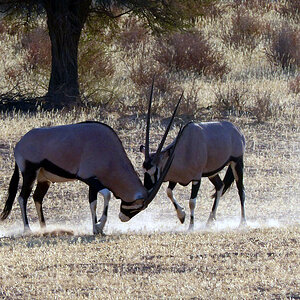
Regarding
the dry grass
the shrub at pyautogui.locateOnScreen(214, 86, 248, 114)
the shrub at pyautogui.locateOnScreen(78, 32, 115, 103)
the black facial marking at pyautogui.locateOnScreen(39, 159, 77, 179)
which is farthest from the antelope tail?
the shrub at pyautogui.locateOnScreen(78, 32, 115, 103)

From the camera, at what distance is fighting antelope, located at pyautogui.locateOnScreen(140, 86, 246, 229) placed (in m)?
9.45

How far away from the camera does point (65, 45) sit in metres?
18.0

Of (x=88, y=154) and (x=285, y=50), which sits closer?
(x=88, y=154)

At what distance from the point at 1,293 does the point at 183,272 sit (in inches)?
53.1

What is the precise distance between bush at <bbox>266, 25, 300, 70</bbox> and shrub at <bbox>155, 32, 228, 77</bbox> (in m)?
1.60

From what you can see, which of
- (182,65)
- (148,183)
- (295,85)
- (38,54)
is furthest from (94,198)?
(182,65)

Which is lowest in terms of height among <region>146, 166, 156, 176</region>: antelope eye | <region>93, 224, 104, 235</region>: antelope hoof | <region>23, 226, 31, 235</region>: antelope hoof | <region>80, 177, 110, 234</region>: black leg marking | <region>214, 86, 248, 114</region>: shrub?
<region>214, 86, 248, 114</region>: shrub

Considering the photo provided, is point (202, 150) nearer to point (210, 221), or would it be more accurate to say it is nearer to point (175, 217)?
point (210, 221)

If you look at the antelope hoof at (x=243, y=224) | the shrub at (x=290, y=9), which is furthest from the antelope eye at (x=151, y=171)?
the shrub at (x=290, y=9)

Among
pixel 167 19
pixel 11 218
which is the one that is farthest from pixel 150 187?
pixel 167 19

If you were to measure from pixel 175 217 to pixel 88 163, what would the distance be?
196cm

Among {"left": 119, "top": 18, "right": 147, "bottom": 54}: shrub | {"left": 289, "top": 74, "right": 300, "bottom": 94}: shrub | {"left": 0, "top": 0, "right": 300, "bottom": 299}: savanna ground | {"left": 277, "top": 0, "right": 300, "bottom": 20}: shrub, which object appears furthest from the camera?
{"left": 277, "top": 0, "right": 300, "bottom": 20}: shrub

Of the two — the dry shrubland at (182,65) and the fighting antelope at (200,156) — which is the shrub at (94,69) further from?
the fighting antelope at (200,156)

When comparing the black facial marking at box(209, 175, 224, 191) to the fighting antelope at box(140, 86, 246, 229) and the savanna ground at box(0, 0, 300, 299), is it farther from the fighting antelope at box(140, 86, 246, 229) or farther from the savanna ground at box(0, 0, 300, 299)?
the savanna ground at box(0, 0, 300, 299)
